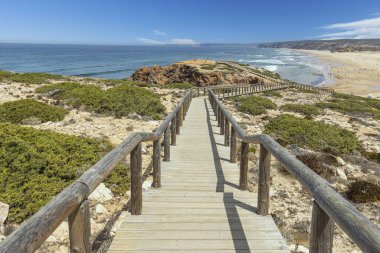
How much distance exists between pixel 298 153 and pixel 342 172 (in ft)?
5.44

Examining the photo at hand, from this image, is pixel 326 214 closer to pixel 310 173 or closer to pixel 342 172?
pixel 310 173

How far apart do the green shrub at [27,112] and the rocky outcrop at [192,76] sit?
25.1 metres

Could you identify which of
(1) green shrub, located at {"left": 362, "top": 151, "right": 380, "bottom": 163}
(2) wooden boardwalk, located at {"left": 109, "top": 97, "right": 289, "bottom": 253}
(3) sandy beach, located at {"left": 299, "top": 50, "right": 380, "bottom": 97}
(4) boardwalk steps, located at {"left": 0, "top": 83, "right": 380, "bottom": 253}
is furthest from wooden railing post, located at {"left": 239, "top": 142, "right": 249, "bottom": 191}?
(3) sandy beach, located at {"left": 299, "top": 50, "right": 380, "bottom": 97}

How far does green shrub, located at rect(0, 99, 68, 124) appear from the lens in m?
11.6

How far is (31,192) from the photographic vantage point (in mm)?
5438

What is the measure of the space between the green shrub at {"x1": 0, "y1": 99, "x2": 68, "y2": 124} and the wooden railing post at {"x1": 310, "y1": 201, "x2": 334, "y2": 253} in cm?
1123

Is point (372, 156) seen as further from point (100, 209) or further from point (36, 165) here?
point (36, 165)

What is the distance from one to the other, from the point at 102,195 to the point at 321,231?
168 inches

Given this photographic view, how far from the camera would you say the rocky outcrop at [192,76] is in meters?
36.4

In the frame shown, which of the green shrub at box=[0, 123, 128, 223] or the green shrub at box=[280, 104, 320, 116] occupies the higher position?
the green shrub at box=[0, 123, 128, 223]

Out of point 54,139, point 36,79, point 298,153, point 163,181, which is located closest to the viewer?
point 163,181

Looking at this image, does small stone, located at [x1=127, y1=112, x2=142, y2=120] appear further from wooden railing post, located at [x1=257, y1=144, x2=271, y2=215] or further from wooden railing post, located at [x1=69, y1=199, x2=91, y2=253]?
wooden railing post, located at [x1=69, y1=199, x2=91, y2=253]

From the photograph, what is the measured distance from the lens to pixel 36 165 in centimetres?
630

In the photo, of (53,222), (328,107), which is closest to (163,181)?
(53,222)
